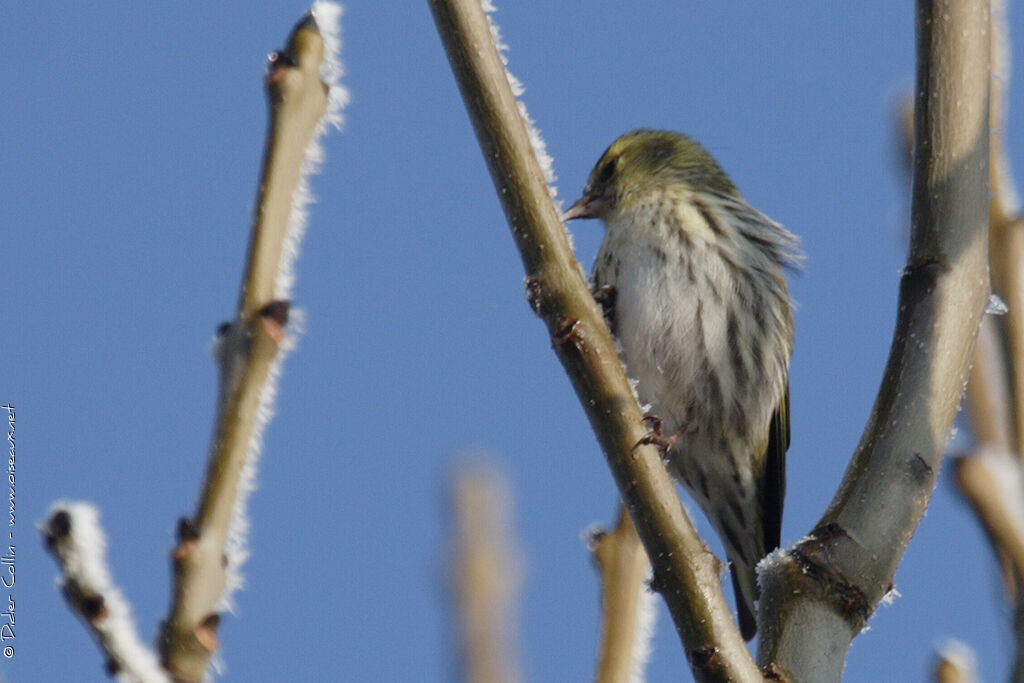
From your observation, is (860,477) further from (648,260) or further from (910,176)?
(648,260)

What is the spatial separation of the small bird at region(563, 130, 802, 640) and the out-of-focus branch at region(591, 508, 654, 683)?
2190 mm

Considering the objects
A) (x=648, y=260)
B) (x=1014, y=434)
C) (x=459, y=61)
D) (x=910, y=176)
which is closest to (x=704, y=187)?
(x=648, y=260)

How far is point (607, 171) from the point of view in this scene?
5.30 metres

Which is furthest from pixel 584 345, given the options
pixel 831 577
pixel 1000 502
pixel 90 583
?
pixel 90 583

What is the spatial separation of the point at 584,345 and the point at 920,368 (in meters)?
0.55

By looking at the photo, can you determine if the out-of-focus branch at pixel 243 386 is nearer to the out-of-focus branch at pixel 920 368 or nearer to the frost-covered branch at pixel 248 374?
the frost-covered branch at pixel 248 374

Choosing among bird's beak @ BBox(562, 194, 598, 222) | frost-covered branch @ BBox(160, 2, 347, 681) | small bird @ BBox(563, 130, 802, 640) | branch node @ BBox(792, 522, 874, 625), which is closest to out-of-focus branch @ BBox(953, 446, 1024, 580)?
branch node @ BBox(792, 522, 874, 625)

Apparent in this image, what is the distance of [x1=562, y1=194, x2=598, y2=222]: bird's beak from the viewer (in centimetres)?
525

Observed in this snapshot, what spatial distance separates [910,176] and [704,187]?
9.21 feet

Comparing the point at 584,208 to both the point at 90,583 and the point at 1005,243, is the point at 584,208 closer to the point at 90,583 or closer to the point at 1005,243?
the point at 1005,243

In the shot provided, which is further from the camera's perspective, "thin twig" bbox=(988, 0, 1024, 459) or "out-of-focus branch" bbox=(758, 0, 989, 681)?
"out-of-focus branch" bbox=(758, 0, 989, 681)

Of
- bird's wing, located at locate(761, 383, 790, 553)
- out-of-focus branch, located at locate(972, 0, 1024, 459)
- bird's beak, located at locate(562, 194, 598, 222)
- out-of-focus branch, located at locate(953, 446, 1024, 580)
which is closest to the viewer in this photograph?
out-of-focus branch, located at locate(953, 446, 1024, 580)

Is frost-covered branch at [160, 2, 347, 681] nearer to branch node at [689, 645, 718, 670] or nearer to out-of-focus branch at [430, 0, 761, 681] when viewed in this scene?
out-of-focus branch at [430, 0, 761, 681]

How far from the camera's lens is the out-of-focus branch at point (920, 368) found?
1.97m
